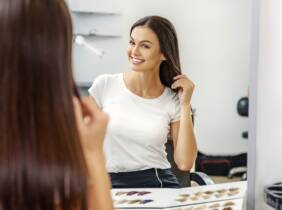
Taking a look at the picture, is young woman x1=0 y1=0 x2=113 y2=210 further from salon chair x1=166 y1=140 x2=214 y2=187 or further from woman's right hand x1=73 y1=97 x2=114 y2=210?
salon chair x1=166 y1=140 x2=214 y2=187

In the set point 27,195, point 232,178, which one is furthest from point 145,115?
point 27,195

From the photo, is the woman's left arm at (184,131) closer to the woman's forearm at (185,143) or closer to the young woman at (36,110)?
the woman's forearm at (185,143)

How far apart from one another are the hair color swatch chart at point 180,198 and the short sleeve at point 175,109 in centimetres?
17

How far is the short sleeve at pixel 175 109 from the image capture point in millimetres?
999

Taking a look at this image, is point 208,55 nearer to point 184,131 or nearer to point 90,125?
point 184,131

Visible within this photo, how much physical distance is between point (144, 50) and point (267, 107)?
37 cm

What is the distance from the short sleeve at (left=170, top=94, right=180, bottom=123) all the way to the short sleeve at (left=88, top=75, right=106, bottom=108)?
6.4 inches

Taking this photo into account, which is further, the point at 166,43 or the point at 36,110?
the point at 166,43

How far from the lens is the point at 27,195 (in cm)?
48

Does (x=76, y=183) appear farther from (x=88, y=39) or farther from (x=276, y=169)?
(x=276, y=169)

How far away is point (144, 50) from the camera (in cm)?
99

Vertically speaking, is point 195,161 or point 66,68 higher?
point 66,68

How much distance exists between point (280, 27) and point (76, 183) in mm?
803

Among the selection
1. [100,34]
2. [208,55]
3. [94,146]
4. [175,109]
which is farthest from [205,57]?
[94,146]
